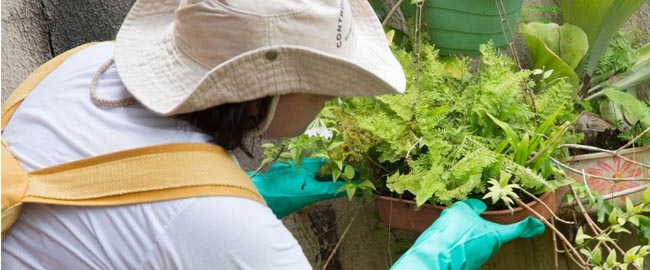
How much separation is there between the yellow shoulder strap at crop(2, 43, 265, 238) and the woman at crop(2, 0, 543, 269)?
14 mm

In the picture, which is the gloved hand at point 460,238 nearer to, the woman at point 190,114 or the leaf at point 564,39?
the woman at point 190,114

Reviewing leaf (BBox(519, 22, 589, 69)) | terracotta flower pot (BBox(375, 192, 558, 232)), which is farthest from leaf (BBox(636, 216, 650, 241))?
leaf (BBox(519, 22, 589, 69))

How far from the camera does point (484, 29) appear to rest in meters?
2.13

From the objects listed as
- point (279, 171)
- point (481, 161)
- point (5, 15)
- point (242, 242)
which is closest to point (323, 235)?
point (279, 171)

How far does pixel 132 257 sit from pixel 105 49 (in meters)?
0.37

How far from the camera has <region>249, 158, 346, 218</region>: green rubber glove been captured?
5.85ft

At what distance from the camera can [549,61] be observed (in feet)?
7.18

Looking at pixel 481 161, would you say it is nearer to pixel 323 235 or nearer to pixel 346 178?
pixel 346 178

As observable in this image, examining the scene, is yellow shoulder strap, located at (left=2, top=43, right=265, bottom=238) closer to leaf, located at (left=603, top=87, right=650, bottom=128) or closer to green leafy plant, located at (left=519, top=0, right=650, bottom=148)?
green leafy plant, located at (left=519, top=0, right=650, bottom=148)

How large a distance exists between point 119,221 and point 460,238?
75 cm

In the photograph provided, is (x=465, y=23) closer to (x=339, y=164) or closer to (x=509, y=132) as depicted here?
(x=509, y=132)

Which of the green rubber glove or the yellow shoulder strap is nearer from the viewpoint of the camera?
the yellow shoulder strap

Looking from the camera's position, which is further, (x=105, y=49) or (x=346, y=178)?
(x=346, y=178)

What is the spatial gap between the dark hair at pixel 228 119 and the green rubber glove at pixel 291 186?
0.65 metres
